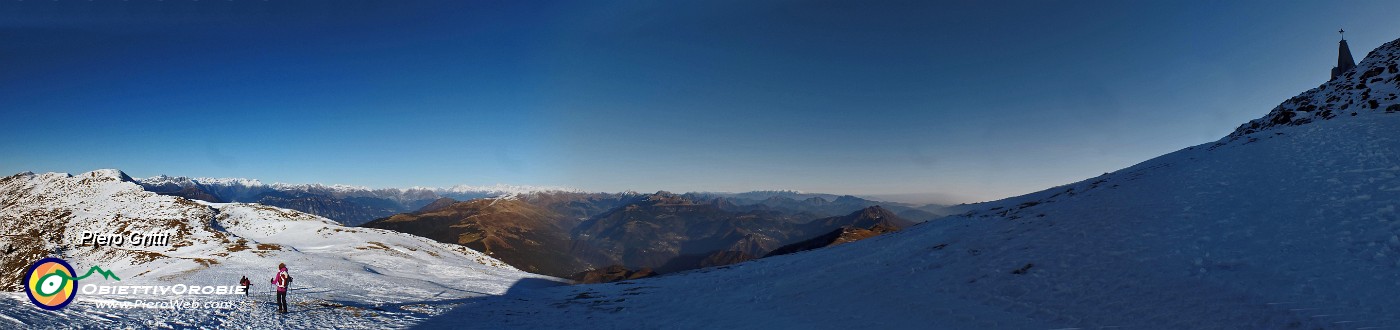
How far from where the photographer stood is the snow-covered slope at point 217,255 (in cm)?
2466

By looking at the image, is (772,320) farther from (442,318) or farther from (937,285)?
(442,318)

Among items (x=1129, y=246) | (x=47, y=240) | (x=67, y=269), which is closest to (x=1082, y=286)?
(x=1129, y=246)

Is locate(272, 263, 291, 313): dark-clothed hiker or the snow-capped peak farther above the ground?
the snow-capped peak

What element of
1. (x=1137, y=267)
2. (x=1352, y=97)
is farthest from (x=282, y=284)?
(x=1352, y=97)

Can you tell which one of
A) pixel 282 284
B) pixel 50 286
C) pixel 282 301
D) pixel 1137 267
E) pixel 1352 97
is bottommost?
pixel 282 301

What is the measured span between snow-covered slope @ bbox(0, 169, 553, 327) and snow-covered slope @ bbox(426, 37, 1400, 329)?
910 cm

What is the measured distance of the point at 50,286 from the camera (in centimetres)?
2147

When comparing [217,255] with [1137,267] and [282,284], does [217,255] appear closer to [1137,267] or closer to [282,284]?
[282,284]

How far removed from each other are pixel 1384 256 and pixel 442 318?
34.9 m

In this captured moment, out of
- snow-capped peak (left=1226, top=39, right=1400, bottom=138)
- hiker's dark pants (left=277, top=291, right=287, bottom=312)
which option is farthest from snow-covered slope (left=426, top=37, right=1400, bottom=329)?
hiker's dark pants (left=277, top=291, right=287, bottom=312)

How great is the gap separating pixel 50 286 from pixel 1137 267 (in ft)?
146

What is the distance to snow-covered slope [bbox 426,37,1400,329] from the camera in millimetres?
13312

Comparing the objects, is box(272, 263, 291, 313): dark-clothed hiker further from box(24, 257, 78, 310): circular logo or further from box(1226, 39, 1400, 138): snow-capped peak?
box(1226, 39, 1400, 138): snow-capped peak

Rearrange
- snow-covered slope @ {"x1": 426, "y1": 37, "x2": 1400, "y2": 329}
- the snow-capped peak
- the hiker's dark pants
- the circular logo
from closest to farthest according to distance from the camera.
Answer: snow-covered slope @ {"x1": 426, "y1": 37, "x2": 1400, "y2": 329}, the circular logo, the hiker's dark pants, the snow-capped peak
